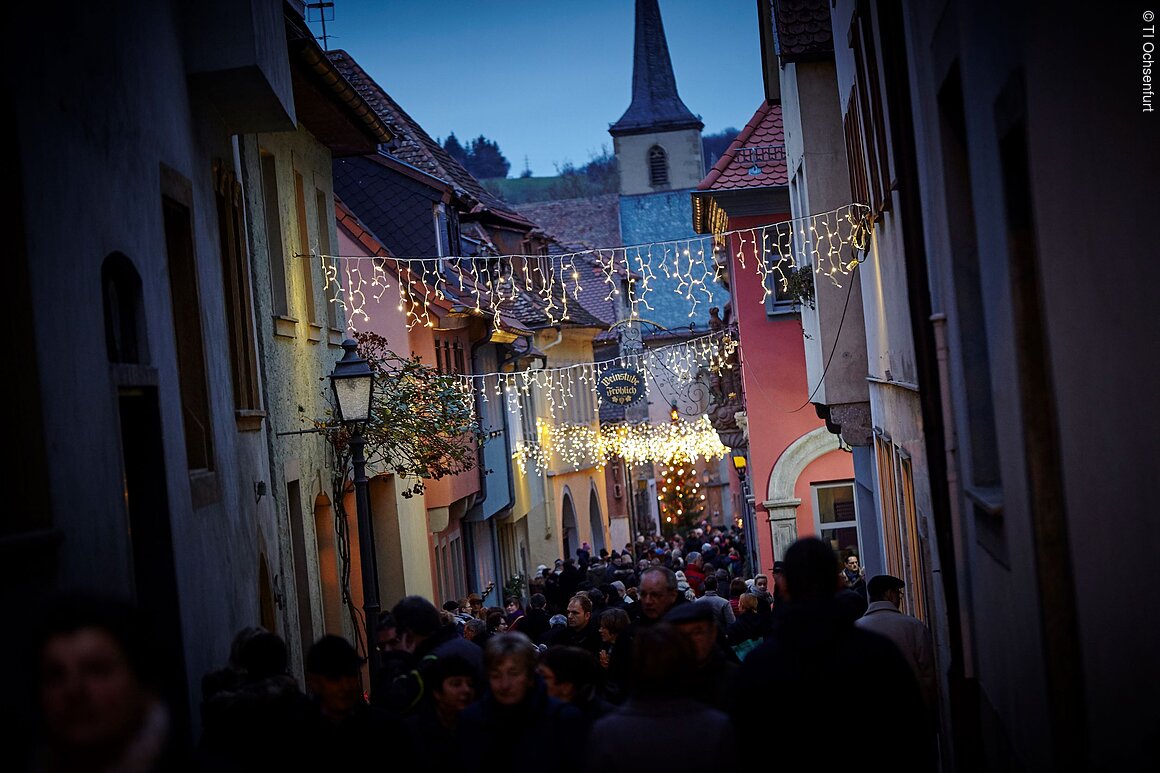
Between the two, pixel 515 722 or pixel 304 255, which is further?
pixel 304 255

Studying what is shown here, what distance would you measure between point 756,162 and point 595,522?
27.4 metres

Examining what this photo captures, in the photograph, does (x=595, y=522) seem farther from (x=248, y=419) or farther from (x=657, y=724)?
(x=657, y=724)

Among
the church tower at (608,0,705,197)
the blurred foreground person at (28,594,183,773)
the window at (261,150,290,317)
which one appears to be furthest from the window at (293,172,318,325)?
the church tower at (608,0,705,197)

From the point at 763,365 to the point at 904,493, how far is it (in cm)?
1295

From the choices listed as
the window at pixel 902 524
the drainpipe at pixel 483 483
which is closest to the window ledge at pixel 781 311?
the drainpipe at pixel 483 483

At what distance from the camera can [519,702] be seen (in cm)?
585

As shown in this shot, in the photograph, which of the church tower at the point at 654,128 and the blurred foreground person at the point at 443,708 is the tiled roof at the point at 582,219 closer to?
the church tower at the point at 654,128

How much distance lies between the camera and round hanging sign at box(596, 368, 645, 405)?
3897cm

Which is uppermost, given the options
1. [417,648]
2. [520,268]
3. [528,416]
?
[520,268]

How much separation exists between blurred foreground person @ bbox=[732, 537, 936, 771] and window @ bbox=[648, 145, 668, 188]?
243 ft

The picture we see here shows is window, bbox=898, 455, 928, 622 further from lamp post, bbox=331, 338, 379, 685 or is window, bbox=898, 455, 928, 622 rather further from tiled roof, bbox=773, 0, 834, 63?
tiled roof, bbox=773, 0, 834, 63

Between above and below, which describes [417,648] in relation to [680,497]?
above

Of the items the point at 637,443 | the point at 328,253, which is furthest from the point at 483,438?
the point at 637,443

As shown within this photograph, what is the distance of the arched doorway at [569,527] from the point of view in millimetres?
45125
